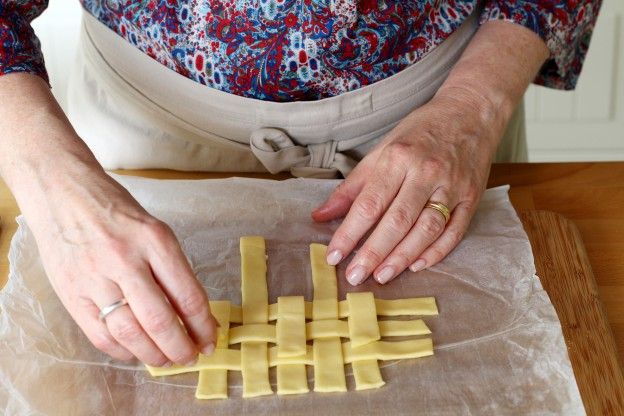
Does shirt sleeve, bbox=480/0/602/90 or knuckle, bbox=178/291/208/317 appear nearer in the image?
knuckle, bbox=178/291/208/317

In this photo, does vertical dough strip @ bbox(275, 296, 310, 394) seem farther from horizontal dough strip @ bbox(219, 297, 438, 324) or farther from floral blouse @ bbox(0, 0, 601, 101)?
floral blouse @ bbox(0, 0, 601, 101)

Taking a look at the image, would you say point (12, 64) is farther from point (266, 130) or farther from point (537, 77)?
point (537, 77)

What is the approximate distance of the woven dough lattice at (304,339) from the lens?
0.90 meters

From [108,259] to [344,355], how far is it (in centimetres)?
28

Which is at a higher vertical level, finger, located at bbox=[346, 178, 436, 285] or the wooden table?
finger, located at bbox=[346, 178, 436, 285]

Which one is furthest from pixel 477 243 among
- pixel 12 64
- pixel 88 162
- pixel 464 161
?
pixel 12 64

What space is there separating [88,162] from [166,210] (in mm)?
250

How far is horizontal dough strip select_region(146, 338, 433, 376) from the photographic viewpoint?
915 millimetres

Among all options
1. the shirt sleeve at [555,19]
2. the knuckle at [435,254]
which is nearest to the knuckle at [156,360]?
the knuckle at [435,254]

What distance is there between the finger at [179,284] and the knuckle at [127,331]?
1.6 inches

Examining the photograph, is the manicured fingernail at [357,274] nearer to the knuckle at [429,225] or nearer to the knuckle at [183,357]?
the knuckle at [429,225]

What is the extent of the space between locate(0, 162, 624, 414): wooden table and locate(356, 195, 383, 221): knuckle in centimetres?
24

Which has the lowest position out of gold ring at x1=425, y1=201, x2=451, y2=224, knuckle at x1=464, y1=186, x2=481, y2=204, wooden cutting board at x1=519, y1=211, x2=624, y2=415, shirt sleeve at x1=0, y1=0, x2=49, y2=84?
wooden cutting board at x1=519, y1=211, x2=624, y2=415

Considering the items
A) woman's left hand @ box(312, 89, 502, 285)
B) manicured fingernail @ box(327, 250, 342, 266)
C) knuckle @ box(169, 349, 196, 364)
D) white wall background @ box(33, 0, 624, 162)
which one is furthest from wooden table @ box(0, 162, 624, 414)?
white wall background @ box(33, 0, 624, 162)
